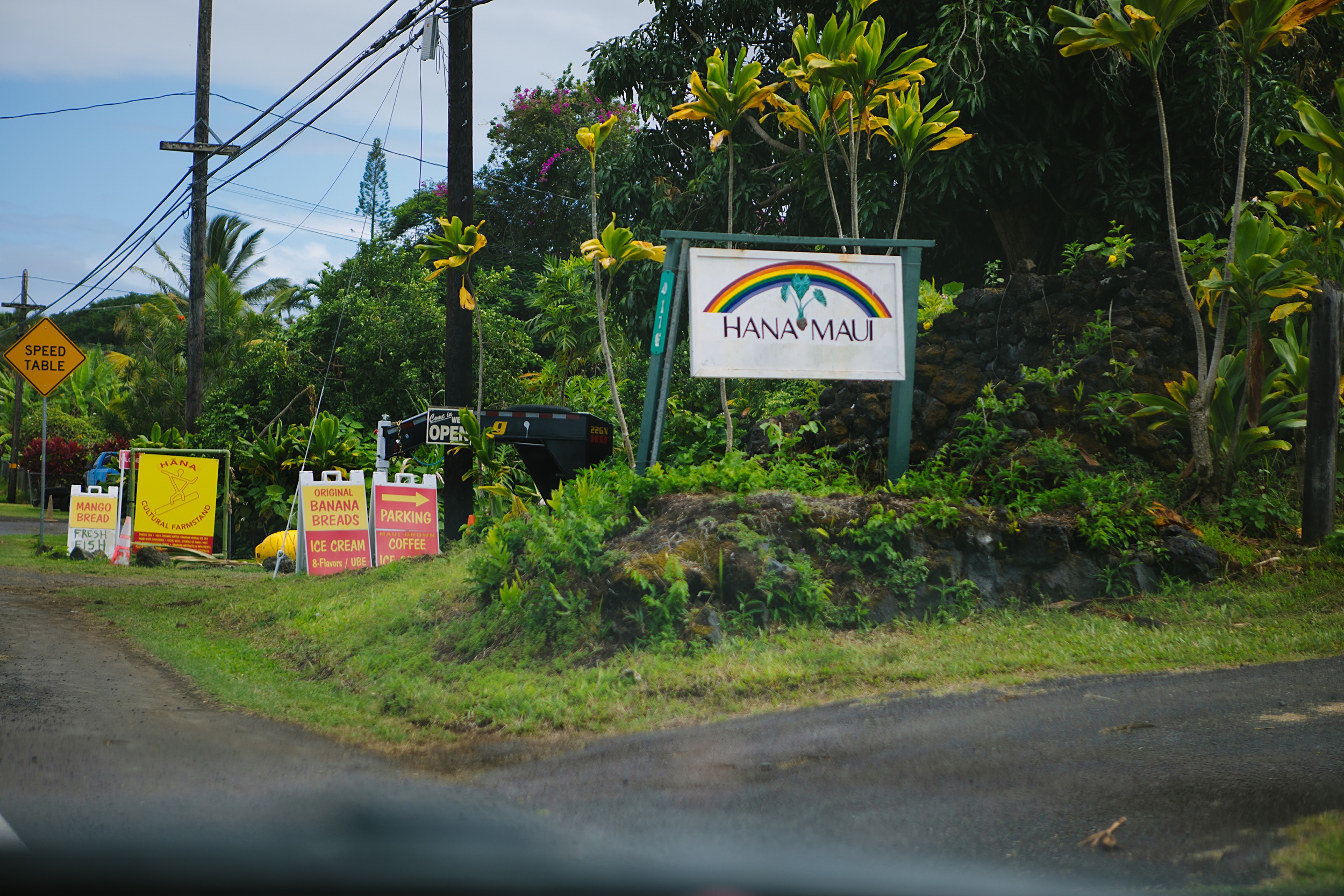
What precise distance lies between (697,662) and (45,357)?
14.7 m

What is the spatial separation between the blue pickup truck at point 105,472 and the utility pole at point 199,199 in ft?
4.57

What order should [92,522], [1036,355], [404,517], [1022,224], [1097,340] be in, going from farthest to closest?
[92,522]
[1022,224]
[404,517]
[1036,355]
[1097,340]

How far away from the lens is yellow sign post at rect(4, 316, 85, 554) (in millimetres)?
16031

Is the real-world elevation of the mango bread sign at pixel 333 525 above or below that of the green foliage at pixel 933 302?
below

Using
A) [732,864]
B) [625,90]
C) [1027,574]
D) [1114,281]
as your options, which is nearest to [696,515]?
[1027,574]

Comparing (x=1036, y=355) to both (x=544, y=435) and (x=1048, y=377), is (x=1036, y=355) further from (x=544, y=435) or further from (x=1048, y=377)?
(x=544, y=435)

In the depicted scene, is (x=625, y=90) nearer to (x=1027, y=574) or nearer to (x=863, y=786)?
(x=1027, y=574)

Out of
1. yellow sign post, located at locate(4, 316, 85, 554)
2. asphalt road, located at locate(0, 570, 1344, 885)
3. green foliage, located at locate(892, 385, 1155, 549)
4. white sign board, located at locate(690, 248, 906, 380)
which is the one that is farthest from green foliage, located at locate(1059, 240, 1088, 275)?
yellow sign post, located at locate(4, 316, 85, 554)

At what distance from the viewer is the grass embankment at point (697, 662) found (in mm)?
5402

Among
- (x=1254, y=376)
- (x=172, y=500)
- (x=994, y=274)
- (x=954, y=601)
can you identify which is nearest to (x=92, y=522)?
(x=172, y=500)

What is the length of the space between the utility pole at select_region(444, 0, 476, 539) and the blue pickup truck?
22.5 feet

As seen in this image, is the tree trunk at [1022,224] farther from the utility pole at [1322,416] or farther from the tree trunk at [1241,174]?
the utility pole at [1322,416]

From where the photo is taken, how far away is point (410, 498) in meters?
12.0

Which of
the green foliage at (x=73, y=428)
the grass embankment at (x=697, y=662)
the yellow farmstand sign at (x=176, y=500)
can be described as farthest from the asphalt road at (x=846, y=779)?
the green foliage at (x=73, y=428)
